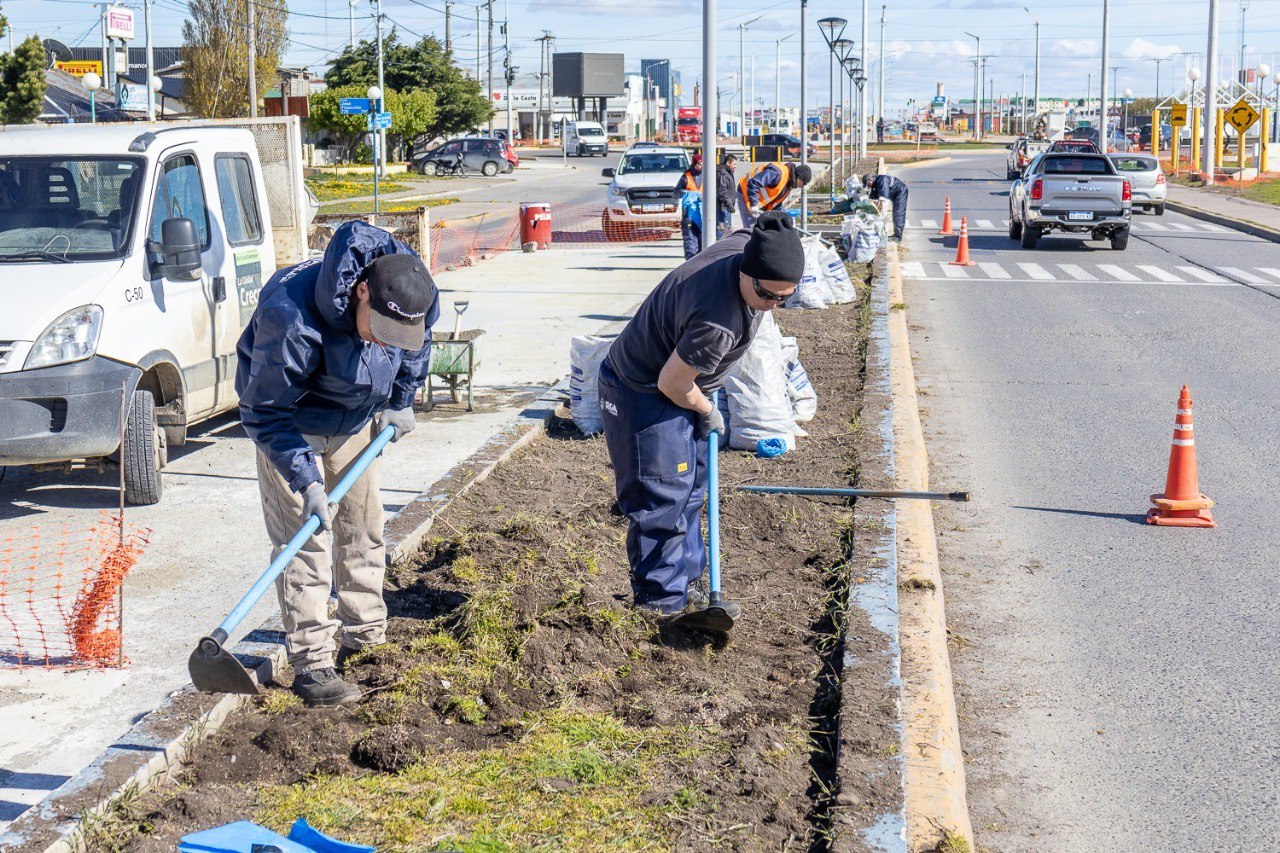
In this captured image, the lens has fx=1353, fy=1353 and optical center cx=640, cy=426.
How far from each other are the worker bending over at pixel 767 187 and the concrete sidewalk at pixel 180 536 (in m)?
2.70

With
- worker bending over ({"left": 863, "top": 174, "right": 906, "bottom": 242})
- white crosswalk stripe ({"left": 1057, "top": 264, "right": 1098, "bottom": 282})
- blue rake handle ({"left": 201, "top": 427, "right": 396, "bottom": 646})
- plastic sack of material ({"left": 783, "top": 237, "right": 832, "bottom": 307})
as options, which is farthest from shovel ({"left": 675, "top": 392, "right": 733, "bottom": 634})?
worker bending over ({"left": 863, "top": 174, "right": 906, "bottom": 242})

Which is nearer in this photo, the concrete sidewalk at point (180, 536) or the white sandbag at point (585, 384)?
the concrete sidewalk at point (180, 536)

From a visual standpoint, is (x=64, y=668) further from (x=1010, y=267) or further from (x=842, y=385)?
(x=1010, y=267)

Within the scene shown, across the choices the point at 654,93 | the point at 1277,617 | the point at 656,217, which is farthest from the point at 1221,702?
the point at 654,93

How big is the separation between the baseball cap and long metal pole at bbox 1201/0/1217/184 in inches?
1675

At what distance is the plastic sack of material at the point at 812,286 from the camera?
14.6 m

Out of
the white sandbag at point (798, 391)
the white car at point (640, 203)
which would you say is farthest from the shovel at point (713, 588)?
the white car at point (640, 203)

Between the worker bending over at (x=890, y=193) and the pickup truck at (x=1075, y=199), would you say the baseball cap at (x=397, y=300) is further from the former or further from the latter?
the pickup truck at (x=1075, y=199)

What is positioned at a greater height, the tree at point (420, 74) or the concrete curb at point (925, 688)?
the tree at point (420, 74)

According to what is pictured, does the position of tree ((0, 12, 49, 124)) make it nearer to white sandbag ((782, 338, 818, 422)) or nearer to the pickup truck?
the pickup truck

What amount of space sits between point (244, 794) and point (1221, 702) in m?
3.40

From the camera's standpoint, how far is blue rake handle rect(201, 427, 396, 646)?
3971mm

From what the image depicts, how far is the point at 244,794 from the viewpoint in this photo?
12.7 ft

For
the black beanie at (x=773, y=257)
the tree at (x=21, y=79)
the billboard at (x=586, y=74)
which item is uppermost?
the billboard at (x=586, y=74)
